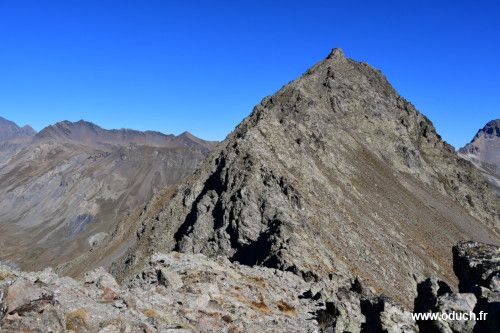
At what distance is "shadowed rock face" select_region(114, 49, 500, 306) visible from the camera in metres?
54.5

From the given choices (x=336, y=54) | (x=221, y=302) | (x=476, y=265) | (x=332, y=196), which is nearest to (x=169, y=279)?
(x=221, y=302)

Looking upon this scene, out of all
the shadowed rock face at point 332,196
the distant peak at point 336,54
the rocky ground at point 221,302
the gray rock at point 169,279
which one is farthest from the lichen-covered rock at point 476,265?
the distant peak at point 336,54

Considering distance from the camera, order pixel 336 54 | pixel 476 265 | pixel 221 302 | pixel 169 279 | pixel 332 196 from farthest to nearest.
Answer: pixel 336 54, pixel 332 196, pixel 169 279, pixel 221 302, pixel 476 265

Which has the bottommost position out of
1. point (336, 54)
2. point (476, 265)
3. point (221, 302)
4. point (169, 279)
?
point (221, 302)

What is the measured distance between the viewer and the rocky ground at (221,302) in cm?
1727

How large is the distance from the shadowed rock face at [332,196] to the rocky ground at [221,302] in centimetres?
1212

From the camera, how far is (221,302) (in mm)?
24391

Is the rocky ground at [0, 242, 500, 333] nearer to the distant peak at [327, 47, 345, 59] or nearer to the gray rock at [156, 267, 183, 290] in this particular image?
the gray rock at [156, 267, 183, 290]

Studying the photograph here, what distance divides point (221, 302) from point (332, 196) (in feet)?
150

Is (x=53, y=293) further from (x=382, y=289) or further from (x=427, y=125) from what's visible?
(x=427, y=125)

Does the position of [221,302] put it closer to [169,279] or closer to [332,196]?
[169,279]

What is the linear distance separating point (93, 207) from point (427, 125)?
13241 cm

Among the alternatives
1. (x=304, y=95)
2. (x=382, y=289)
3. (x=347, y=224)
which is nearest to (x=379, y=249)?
(x=347, y=224)

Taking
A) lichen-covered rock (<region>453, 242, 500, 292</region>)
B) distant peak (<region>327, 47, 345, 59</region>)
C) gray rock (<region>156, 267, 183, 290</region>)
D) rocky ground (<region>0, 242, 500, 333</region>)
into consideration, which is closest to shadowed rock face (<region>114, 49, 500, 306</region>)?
distant peak (<region>327, 47, 345, 59</region>)
